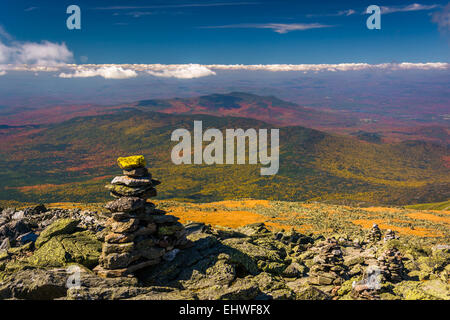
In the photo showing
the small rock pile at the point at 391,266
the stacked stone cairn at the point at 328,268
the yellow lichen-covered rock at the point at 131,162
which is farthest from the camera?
the small rock pile at the point at 391,266

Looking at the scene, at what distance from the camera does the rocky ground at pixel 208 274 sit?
15633 millimetres

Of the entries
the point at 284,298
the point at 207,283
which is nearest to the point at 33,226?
the point at 207,283

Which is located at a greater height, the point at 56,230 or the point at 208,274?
the point at 56,230

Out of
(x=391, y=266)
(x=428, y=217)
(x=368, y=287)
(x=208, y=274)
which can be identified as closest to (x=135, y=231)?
(x=208, y=274)

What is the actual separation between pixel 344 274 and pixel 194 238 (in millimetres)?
12211

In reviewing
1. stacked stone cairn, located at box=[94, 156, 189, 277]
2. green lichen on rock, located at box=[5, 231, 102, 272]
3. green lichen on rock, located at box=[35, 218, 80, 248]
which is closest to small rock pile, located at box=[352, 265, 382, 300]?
stacked stone cairn, located at box=[94, 156, 189, 277]

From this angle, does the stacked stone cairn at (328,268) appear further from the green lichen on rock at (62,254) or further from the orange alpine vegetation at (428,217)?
the orange alpine vegetation at (428,217)

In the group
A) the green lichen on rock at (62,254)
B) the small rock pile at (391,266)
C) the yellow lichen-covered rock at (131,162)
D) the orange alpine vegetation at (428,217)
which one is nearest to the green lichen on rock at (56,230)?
the green lichen on rock at (62,254)

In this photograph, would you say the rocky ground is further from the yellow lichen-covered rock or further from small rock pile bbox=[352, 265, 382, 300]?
the yellow lichen-covered rock

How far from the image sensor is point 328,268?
22984 mm

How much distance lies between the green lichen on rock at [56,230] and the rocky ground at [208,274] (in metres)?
0.07

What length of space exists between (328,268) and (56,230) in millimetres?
21414

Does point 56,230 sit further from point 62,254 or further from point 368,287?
point 368,287
